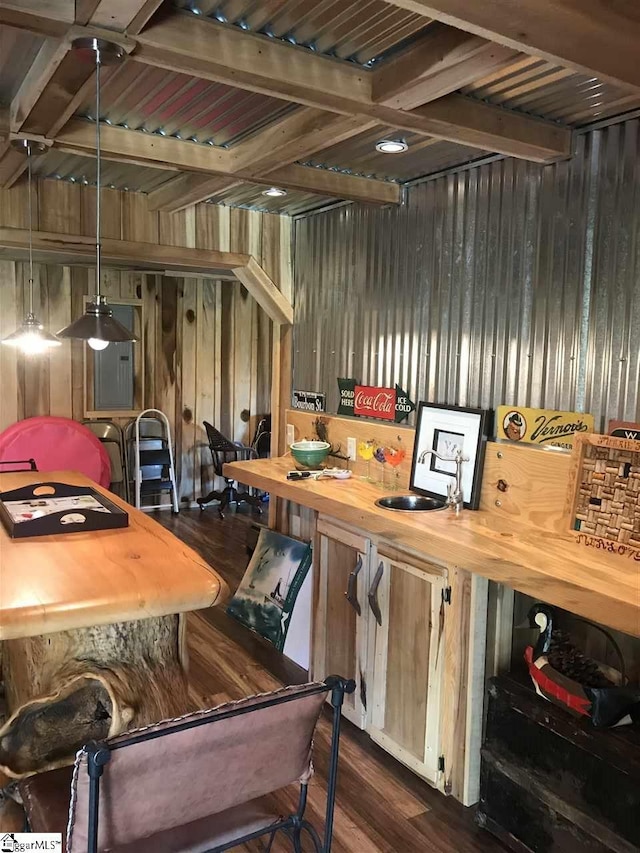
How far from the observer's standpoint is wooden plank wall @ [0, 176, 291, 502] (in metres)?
Result: 6.22

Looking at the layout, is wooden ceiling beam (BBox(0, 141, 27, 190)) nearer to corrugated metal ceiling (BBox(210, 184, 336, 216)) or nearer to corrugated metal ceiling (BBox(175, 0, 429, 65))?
corrugated metal ceiling (BBox(210, 184, 336, 216))

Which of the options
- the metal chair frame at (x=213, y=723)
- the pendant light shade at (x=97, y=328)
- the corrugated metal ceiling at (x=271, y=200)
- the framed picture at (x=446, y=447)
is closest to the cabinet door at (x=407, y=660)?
the framed picture at (x=446, y=447)

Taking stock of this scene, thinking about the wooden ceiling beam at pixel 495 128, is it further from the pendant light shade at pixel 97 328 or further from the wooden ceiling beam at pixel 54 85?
the pendant light shade at pixel 97 328

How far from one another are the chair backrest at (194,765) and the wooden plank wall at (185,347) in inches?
126

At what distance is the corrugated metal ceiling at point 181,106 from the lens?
2434 mm

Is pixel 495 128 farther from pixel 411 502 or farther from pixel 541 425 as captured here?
pixel 411 502

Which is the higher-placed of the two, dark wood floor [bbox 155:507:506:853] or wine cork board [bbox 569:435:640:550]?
wine cork board [bbox 569:435:640:550]

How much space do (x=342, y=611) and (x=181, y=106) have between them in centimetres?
219

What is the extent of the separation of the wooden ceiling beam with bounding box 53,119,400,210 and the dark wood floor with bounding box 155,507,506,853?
2.42 meters

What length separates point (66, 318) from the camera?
6621mm

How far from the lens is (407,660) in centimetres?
282

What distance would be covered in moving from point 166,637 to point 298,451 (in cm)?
164

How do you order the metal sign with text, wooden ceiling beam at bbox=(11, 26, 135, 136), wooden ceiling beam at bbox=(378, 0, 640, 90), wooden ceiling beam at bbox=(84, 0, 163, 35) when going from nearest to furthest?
wooden ceiling beam at bbox=(378, 0, 640, 90)
wooden ceiling beam at bbox=(84, 0, 163, 35)
wooden ceiling beam at bbox=(11, 26, 135, 136)
the metal sign with text

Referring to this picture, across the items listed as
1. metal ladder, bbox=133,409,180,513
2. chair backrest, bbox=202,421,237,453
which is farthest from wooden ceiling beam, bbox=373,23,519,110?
metal ladder, bbox=133,409,180,513
